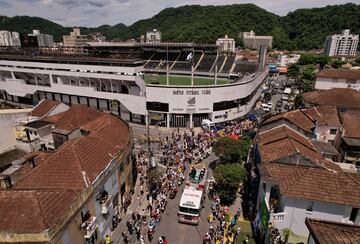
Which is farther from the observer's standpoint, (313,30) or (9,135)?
(313,30)

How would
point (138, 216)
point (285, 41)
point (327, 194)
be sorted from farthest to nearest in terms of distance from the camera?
point (285, 41)
point (138, 216)
point (327, 194)

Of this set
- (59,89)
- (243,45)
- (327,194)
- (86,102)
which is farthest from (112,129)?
(243,45)

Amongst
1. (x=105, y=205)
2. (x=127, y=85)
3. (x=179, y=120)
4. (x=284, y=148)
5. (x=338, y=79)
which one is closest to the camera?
(x=105, y=205)

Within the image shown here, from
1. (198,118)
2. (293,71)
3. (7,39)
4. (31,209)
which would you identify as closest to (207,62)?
(198,118)

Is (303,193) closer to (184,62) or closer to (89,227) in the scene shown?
(89,227)

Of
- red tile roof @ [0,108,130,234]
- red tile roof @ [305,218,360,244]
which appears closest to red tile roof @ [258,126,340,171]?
red tile roof @ [305,218,360,244]

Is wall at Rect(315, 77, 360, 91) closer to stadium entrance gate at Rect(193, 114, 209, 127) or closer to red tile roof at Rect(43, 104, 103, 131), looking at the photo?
stadium entrance gate at Rect(193, 114, 209, 127)

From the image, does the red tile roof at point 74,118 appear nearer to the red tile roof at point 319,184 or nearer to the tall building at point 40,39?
the red tile roof at point 319,184

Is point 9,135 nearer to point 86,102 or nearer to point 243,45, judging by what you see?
point 86,102
